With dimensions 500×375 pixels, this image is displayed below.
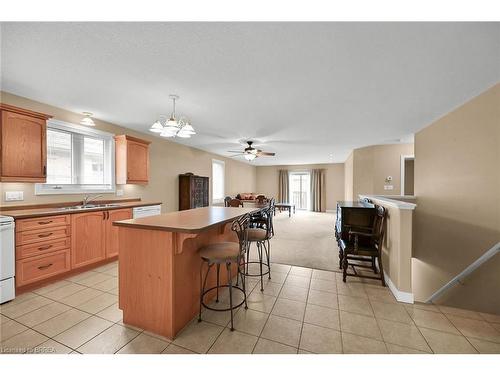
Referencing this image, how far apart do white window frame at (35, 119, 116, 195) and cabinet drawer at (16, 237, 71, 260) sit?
875 millimetres

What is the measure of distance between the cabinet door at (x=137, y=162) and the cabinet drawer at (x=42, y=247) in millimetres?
1464

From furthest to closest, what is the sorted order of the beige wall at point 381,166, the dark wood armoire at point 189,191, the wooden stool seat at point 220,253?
the beige wall at point 381,166 → the dark wood armoire at point 189,191 → the wooden stool seat at point 220,253

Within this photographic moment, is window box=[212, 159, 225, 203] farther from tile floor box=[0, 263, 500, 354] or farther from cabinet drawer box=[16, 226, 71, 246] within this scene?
tile floor box=[0, 263, 500, 354]

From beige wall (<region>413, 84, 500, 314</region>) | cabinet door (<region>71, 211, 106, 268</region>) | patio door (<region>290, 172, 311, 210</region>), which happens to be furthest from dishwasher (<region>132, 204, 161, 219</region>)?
patio door (<region>290, 172, 311, 210</region>)

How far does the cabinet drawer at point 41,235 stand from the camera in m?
2.19

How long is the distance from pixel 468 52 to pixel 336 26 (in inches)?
51.2

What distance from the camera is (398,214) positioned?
2.23 metres

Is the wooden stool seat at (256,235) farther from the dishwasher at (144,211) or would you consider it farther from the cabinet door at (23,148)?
the cabinet door at (23,148)

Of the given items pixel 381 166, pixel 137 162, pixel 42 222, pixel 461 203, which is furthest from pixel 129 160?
pixel 381 166

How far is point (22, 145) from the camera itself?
245 cm

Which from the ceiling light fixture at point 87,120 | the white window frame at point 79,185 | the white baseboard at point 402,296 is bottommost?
the white baseboard at point 402,296

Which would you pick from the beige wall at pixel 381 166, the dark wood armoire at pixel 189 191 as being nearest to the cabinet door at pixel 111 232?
the dark wood armoire at pixel 189 191

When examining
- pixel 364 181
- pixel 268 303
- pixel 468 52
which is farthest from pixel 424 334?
pixel 364 181

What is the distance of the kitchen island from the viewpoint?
1.54 metres
